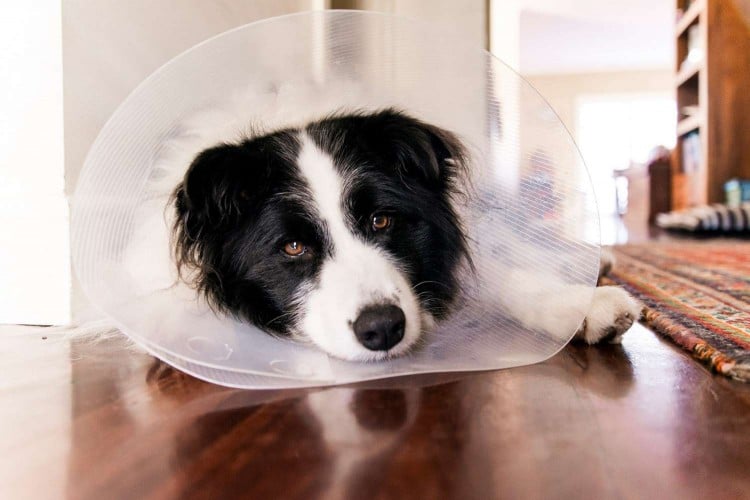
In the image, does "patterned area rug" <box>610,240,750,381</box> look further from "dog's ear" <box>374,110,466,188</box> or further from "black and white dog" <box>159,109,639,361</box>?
"dog's ear" <box>374,110,466,188</box>

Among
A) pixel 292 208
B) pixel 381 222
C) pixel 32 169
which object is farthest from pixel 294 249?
pixel 32 169

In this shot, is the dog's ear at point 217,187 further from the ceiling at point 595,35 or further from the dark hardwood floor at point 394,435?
the ceiling at point 595,35

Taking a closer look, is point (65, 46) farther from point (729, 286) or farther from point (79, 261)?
point (729, 286)

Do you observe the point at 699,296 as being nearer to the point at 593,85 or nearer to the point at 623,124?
the point at 593,85

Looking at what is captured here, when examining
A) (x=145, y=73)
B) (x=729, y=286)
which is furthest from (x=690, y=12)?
(x=145, y=73)

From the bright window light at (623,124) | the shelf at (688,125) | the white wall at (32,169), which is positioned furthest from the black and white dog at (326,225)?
the bright window light at (623,124)

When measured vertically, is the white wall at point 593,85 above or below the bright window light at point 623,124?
above

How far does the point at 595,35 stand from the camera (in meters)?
11.8

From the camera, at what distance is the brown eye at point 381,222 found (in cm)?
139

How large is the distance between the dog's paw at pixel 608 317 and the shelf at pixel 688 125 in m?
6.17

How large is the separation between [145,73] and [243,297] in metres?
0.94

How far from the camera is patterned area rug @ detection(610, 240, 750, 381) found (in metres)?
1.26

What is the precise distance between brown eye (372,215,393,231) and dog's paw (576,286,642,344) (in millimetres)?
454

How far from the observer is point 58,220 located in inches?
71.3
